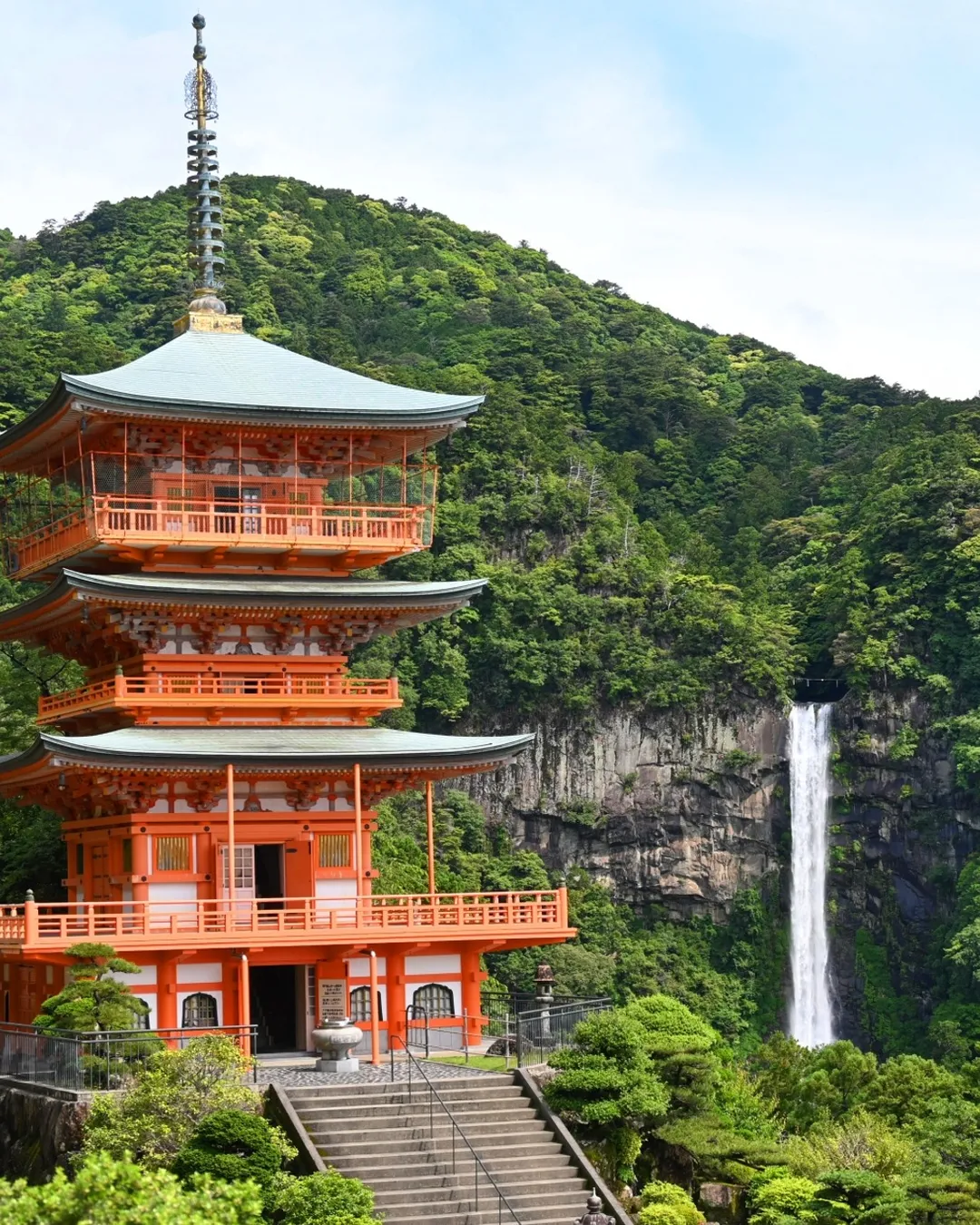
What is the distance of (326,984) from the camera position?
120ft

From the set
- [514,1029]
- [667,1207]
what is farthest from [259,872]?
[667,1207]

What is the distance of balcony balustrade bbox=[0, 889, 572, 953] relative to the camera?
3397 cm

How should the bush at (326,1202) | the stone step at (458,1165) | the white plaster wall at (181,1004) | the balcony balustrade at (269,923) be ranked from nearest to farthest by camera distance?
the bush at (326,1202)
the stone step at (458,1165)
the balcony balustrade at (269,923)
the white plaster wall at (181,1004)

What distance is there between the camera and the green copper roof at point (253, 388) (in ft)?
121

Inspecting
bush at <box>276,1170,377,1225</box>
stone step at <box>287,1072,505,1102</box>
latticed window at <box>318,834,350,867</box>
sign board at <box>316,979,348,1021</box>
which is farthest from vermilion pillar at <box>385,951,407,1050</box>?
bush at <box>276,1170,377,1225</box>

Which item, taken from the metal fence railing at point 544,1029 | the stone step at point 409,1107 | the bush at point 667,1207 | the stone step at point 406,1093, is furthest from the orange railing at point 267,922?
the bush at point 667,1207

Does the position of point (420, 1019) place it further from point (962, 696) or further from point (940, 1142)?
point (962, 696)

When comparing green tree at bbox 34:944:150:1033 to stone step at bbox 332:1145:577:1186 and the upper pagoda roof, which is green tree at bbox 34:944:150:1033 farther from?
the upper pagoda roof

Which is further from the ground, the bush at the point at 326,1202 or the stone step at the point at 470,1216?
the bush at the point at 326,1202

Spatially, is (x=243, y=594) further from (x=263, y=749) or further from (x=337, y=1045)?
(x=337, y=1045)

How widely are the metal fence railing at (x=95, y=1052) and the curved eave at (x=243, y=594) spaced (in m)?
7.14

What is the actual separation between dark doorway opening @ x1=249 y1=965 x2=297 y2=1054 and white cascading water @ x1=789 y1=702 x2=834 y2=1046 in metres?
35.5

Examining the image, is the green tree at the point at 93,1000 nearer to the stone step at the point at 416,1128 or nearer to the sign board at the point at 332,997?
the stone step at the point at 416,1128

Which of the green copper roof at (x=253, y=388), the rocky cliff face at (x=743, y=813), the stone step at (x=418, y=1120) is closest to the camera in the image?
the stone step at (x=418, y=1120)
